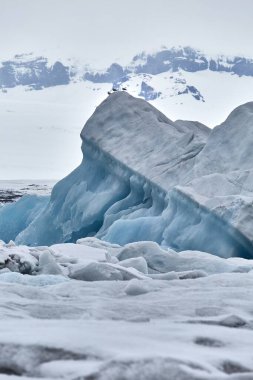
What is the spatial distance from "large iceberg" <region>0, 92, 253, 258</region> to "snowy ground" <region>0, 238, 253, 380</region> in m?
3.47

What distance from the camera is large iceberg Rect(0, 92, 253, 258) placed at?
1130 cm

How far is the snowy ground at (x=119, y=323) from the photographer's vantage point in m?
3.16

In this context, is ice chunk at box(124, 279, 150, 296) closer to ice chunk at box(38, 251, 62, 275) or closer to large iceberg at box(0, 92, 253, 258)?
ice chunk at box(38, 251, 62, 275)

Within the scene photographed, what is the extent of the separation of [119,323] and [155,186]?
991 centimetres

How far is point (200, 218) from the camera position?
11648 mm

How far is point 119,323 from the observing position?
425cm

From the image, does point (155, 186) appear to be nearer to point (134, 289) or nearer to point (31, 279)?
point (31, 279)

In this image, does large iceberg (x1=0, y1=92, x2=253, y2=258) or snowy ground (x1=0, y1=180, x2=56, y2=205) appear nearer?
large iceberg (x1=0, y1=92, x2=253, y2=258)

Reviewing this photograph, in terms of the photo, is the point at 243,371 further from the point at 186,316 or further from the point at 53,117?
the point at 53,117

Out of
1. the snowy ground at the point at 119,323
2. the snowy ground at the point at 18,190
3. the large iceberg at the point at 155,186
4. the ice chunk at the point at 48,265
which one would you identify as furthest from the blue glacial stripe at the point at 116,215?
the snowy ground at the point at 18,190

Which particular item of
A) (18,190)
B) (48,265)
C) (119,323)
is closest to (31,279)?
(48,265)

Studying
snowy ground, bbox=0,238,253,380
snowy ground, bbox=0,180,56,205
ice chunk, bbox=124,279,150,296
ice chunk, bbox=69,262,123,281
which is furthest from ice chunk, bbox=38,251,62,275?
snowy ground, bbox=0,180,56,205

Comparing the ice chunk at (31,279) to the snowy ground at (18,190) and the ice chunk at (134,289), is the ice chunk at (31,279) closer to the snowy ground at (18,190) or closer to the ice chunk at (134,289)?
the ice chunk at (134,289)

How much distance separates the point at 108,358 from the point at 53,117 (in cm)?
10946
